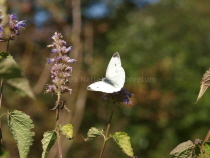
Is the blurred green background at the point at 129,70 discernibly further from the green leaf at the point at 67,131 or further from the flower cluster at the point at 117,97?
the green leaf at the point at 67,131

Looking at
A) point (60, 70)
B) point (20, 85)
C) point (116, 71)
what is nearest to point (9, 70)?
point (20, 85)

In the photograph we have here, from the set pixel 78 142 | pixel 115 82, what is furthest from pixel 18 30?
pixel 78 142

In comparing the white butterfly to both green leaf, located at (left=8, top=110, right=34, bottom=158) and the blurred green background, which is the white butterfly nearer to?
green leaf, located at (left=8, top=110, right=34, bottom=158)

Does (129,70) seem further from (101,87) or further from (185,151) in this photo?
(185,151)

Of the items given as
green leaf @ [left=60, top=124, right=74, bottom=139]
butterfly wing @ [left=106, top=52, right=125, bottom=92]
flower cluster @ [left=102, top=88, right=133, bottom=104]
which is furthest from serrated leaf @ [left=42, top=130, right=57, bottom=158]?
butterfly wing @ [left=106, top=52, right=125, bottom=92]

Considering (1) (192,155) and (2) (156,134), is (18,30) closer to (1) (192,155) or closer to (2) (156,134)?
(1) (192,155)

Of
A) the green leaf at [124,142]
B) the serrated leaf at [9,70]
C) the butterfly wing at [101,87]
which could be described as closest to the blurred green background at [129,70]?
the butterfly wing at [101,87]
